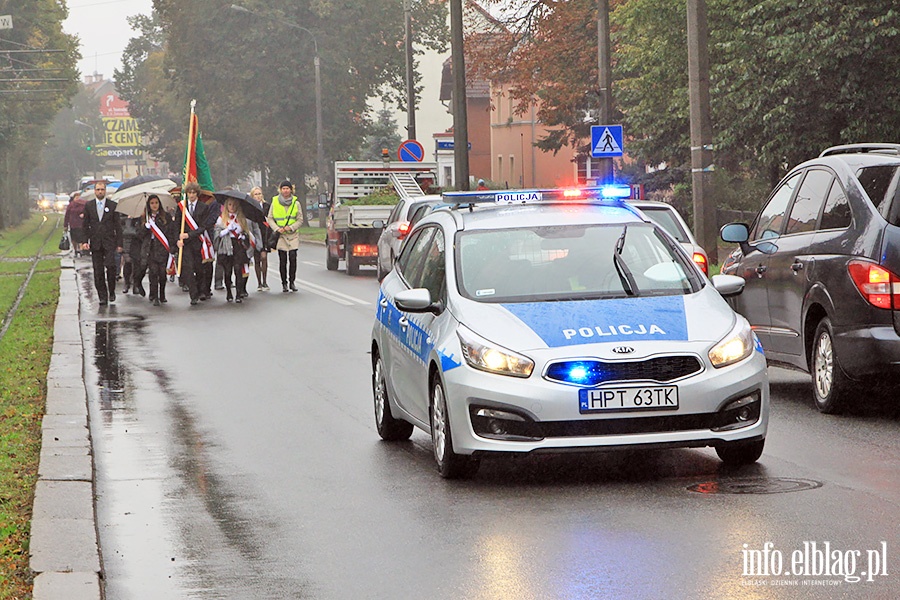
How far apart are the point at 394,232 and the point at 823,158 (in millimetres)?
16410

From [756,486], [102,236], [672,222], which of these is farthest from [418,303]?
[102,236]

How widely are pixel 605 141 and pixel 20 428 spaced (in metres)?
20.7

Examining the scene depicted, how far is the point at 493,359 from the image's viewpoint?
8758 millimetres

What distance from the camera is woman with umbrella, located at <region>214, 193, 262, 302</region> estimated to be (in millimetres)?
26219

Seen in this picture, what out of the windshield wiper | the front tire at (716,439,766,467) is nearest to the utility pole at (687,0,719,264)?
the windshield wiper

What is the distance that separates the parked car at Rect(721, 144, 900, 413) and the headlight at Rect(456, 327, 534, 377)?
303 centimetres

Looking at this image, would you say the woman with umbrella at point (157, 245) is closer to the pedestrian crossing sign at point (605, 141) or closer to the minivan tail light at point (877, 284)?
the pedestrian crossing sign at point (605, 141)

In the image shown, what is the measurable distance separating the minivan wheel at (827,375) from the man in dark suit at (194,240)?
1535cm

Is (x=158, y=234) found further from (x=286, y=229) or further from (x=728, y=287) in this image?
(x=728, y=287)

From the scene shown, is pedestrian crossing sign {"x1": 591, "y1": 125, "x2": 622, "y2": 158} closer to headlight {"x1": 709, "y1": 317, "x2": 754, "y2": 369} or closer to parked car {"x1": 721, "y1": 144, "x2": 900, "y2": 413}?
parked car {"x1": 721, "y1": 144, "x2": 900, "y2": 413}

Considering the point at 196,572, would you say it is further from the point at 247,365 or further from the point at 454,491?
the point at 247,365

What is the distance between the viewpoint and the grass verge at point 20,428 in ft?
23.9

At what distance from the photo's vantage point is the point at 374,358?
11258 millimetres

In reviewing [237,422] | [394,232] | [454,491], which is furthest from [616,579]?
[394,232]
